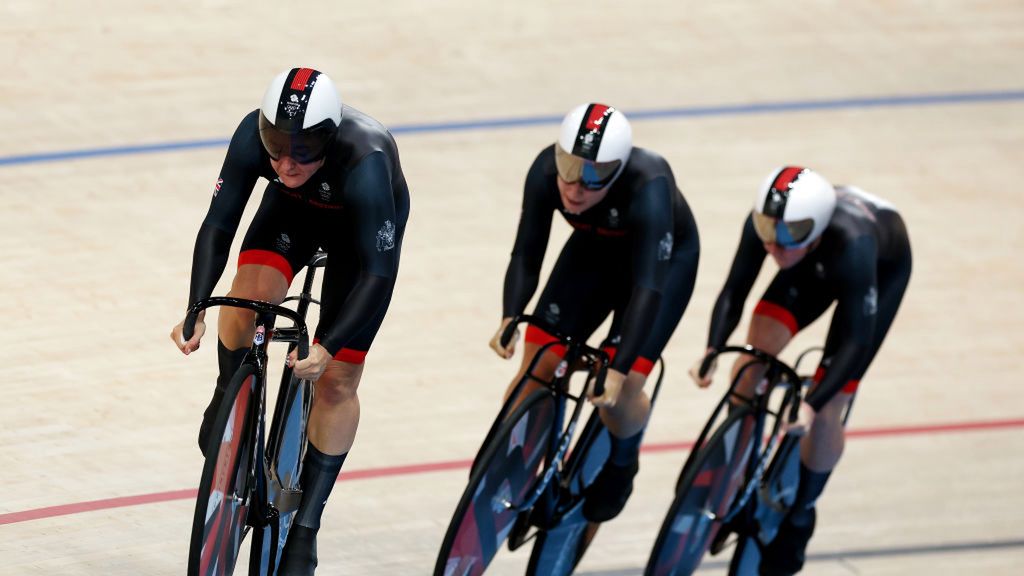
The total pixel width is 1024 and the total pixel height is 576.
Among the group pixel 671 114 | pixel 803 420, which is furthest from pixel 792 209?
pixel 671 114

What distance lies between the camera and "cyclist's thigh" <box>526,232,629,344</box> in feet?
13.9

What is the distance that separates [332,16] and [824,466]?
13.4 ft

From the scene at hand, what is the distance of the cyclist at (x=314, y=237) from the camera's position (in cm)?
344

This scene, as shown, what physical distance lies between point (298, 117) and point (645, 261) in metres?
1.03

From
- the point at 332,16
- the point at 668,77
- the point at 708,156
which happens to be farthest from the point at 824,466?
the point at 332,16

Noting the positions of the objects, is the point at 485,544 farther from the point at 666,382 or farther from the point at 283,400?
the point at 666,382

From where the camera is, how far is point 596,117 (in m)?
3.97

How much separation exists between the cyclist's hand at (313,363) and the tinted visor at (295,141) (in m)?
0.41

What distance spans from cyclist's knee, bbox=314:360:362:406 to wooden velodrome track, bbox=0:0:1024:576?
2.51ft

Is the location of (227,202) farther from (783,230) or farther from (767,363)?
(767,363)

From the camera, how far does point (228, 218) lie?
355 centimetres

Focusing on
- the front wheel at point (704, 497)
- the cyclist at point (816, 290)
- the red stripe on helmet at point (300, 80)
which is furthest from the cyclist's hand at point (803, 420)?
the red stripe on helmet at point (300, 80)

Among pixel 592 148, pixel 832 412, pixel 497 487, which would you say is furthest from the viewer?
pixel 832 412

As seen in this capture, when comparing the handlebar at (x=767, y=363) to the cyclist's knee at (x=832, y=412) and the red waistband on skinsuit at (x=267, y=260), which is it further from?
the red waistband on skinsuit at (x=267, y=260)
